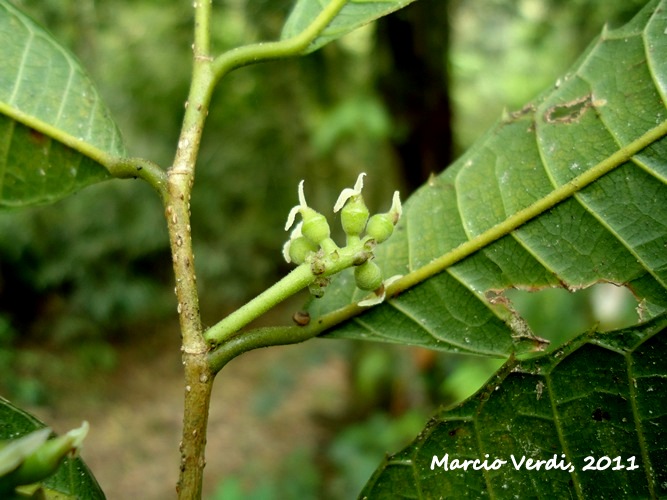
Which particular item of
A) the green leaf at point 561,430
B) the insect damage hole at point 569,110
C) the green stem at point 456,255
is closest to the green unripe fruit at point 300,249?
the green stem at point 456,255

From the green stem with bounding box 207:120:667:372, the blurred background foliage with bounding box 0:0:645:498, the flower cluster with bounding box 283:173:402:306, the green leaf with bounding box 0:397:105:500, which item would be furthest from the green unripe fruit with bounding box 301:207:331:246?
the blurred background foliage with bounding box 0:0:645:498

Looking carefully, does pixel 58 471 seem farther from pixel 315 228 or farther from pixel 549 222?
pixel 549 222

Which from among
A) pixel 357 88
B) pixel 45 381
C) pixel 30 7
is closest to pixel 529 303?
Answer: pixel 357 88

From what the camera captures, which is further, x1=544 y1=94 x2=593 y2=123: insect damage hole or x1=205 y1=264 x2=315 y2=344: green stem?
x1=544 y1=94 x2=593 y2=123: insect damage hole

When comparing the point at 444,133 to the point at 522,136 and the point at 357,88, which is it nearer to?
the point at 357,88

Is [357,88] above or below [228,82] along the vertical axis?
below

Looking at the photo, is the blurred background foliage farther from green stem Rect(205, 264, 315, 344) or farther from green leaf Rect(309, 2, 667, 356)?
green stem Rect(205, 264, 315, 344)
